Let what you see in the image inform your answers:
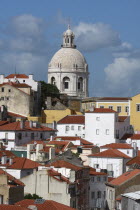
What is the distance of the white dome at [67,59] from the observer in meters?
145

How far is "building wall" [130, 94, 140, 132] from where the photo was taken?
4624 inches

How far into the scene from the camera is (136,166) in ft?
289

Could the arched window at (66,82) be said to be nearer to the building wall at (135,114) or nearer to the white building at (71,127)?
the building wall at (135,114)

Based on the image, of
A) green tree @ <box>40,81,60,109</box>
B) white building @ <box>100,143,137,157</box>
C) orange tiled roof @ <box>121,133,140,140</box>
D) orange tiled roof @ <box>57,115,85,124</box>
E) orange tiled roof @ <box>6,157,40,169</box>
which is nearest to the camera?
orange tiled roof @ <box>6,157,40,169</box>

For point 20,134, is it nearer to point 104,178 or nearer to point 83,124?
point 83,124

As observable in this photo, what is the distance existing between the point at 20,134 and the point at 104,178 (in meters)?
23.2

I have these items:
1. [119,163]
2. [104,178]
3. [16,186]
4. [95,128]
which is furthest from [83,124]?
[16,186]

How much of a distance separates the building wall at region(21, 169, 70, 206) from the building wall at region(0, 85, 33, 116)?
43752 mm

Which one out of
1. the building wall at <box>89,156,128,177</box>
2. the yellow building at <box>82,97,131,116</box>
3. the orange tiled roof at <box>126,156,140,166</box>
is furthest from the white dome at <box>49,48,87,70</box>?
the orange tiled roof at <box>126,156,140,166</box>

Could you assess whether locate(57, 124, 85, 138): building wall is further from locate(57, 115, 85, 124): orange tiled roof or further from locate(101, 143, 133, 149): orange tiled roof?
locate(101, 143, 133, 149): orange tiled roof

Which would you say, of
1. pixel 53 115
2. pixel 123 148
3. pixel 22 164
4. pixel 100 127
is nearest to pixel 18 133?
pixel 100 127

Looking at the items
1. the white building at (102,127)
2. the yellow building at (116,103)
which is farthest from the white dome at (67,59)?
the white building at (102,127)

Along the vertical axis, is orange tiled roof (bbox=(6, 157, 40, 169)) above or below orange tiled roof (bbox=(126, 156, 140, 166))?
below

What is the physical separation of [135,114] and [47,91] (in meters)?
15.5
